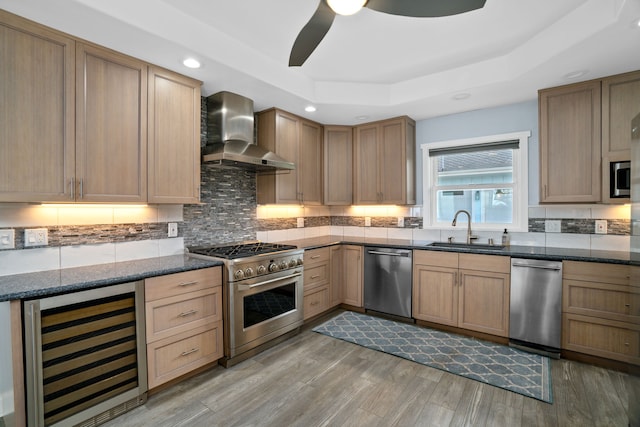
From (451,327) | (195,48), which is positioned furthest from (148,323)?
(451,327)

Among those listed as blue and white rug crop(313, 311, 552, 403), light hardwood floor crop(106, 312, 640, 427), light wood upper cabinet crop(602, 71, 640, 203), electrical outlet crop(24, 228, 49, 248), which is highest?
light wood upper cabinet crop(602, 71, 640, 203)

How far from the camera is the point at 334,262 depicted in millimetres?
3828

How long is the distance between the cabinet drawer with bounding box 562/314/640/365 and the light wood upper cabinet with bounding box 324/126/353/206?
2.56 m

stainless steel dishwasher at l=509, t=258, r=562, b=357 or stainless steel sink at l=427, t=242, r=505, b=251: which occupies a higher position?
stainless steel sink at l=427, t=242, r=505, b=251

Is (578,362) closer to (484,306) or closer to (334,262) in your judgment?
(484,306)

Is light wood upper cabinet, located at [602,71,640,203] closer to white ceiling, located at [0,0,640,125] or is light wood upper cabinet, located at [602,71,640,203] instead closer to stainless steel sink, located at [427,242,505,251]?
white ceiling, located at [0,0,640,125]

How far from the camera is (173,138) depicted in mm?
2486

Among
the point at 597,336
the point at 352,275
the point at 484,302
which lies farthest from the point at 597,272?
the point at 352,275

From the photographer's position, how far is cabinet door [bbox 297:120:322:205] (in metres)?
3.79

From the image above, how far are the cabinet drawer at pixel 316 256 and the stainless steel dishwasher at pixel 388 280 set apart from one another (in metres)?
0.48

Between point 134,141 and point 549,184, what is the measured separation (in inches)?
139

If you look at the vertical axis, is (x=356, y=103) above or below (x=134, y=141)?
above

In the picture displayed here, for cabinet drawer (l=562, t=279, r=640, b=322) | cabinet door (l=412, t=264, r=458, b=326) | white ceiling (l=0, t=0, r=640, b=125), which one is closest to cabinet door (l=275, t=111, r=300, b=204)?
white ceiling (l=0, t=0, r=640, b=125)

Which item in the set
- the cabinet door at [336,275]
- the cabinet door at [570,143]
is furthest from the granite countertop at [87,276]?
the cabinet door at [570,143]
